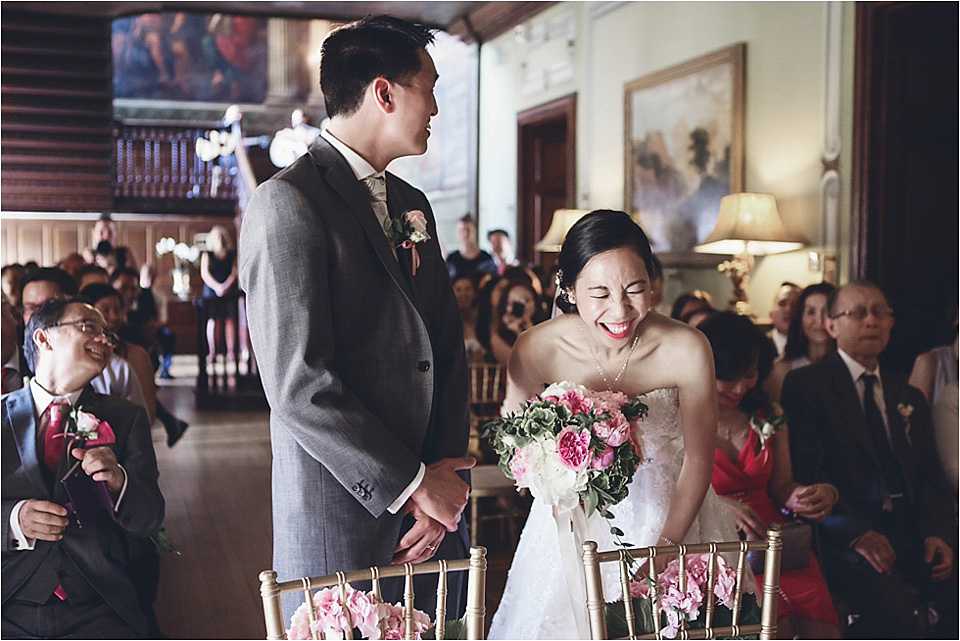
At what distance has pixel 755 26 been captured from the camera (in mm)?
7082

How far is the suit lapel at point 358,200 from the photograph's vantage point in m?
1.94

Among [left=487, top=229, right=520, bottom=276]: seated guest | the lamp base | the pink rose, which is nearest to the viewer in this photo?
the pink rose

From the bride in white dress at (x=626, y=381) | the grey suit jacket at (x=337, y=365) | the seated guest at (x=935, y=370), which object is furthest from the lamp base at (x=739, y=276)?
the grey suit jacket at (x=337, y=365)

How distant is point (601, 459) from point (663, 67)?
21.7ft

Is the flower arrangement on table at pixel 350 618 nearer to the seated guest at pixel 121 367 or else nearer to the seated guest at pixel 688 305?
the seated guest at pixel 121 367

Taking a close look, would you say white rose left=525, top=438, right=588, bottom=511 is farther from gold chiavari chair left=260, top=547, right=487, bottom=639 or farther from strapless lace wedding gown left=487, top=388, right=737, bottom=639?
gold chiavari chair left=260, top=547, right=487, bottom=639

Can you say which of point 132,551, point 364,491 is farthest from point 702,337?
point 132,551

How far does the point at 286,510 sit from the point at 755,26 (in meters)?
6.11

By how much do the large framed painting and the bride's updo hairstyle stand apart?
5.14m

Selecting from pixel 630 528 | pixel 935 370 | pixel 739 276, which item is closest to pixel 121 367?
pixel 630 528

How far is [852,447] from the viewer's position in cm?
360

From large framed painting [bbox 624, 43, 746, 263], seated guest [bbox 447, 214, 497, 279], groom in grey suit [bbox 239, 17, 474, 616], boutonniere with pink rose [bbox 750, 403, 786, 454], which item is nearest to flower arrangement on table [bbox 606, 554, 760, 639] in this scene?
groom in grey suit [bbox 239, 17, 474, 616]

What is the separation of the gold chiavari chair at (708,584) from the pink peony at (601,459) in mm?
336

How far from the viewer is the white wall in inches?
261
